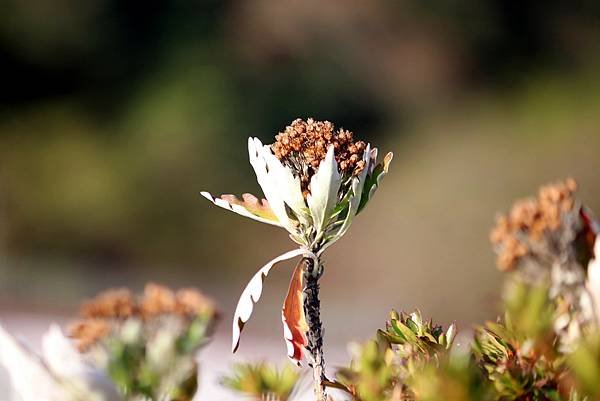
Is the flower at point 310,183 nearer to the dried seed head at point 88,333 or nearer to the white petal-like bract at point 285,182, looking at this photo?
the white petal-like bract at point 285,182

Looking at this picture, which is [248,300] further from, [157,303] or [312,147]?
[157,303]

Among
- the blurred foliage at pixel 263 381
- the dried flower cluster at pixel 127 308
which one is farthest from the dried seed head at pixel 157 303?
the blurred foliage at pixel 263 381

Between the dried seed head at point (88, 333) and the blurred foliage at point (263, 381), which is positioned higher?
the dried seed head at point (88, 333)

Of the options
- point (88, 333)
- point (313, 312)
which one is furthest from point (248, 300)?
point (88, 333)

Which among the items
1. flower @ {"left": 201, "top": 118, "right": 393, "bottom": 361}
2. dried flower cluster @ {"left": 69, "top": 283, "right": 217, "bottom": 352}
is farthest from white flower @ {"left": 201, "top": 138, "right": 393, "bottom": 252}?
dried flower cluster @ {"left": 69, "top": 283, "right": 217, "bottom": 352}

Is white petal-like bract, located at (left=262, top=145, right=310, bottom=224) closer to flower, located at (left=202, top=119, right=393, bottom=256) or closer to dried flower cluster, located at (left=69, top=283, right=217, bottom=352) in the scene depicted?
flower, located at (left=202, top=119, right=393, bottom=256)

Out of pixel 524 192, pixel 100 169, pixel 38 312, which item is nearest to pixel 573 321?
pixel 38 312

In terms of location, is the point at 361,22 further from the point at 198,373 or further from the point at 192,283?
the point at 198,373
